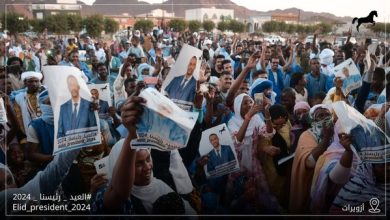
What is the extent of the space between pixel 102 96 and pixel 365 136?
190cm

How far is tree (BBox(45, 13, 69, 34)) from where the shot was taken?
3.90m

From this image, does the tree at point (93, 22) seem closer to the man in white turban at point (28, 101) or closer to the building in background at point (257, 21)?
the man in white turban at point (28, 101)

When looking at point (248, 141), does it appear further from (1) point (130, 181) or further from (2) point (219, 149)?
(1) point (130, 181)

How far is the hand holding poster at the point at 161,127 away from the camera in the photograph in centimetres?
278

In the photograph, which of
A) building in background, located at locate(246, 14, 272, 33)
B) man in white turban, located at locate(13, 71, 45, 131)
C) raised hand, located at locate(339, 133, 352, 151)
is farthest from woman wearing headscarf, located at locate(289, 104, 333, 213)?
man in white turban, located at locate(13, 71, 45, 131)

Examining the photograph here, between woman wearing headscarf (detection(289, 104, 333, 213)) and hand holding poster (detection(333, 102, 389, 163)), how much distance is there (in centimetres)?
17

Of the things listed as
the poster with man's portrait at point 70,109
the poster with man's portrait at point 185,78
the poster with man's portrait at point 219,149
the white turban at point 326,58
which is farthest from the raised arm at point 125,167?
the white turban at point 326,58

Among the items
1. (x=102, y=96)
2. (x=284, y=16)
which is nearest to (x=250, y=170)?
(x=102, y=96)

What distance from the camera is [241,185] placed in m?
3.41

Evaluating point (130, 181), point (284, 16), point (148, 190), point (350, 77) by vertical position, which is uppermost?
point (284, 16)

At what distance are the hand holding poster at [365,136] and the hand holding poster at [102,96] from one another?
1688mm

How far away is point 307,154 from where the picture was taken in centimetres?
324

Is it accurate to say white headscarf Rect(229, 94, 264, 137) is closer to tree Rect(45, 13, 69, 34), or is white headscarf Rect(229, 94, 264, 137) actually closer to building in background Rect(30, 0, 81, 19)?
building in background Rect(30, 0, 81, 19)
